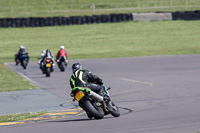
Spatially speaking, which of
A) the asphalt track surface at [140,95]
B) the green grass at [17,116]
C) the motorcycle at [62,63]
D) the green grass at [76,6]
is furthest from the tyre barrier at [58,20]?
the green grass at [17,116]

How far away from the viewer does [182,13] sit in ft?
155

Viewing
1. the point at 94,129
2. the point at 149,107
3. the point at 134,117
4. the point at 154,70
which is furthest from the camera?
the point at 154,70

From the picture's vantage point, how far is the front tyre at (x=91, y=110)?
11.6 metres

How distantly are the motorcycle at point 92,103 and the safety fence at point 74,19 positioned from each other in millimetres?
32481

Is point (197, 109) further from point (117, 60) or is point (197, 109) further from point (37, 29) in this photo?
point (37, 29)

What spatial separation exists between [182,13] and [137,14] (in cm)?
436

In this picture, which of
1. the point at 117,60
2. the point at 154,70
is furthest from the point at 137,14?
the point at 154,70

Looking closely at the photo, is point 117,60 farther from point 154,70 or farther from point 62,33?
point 62,33

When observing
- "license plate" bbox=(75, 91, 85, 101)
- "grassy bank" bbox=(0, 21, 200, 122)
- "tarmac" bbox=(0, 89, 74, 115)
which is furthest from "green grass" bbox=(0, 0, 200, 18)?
"license plate" bbox=(75, 91, 85, 101)

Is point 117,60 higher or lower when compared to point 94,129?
lower

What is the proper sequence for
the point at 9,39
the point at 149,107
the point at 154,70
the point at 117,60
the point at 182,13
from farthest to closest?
the point at 182,13 < the point at 9,39 < the point at 117,60 < the point at 154,70 < the point at 149,107

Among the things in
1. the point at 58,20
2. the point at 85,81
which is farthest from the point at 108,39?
the point at 85,81

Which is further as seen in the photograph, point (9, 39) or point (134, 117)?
point (9, 39)

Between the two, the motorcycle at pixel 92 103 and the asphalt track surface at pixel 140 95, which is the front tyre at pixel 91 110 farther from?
the asphalt track surface at pixel 140 95
